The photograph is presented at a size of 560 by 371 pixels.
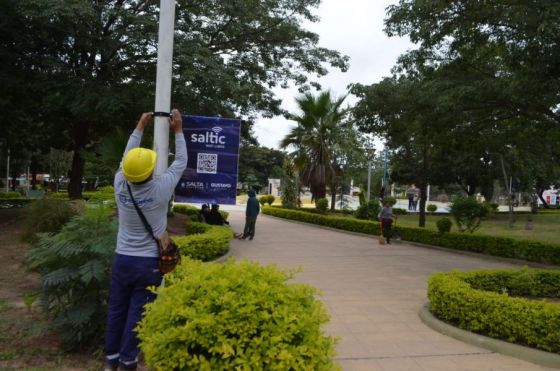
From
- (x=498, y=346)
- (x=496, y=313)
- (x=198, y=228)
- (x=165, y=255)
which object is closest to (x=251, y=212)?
(x=198, y=228)

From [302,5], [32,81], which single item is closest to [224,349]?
[32,81]

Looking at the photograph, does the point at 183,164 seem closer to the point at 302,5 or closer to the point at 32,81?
the point at 32,81

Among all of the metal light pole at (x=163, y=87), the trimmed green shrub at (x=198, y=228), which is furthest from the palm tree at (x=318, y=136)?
the metal light pole at (x=163, y=87)

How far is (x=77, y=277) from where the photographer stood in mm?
4070

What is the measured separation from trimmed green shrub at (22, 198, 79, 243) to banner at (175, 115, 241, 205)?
16.9 ft

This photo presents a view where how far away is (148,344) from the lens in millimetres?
2715

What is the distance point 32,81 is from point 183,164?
11053 millimetres

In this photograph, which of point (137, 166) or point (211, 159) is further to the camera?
point (211, 159)

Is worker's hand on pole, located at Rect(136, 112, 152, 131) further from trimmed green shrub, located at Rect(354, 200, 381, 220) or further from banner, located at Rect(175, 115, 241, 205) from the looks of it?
trimmed green shrub, located at Rect(354, 200, 381, 220)

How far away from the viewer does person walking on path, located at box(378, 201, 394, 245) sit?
15305 millimetres

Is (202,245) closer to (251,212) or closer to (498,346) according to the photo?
(251,212)

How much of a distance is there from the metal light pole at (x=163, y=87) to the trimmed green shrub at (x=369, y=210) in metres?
17.7

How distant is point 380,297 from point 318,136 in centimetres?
1788

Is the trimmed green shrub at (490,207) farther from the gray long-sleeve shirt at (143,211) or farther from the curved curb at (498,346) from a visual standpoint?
the gray long-sleeve shirt at (143,211)
